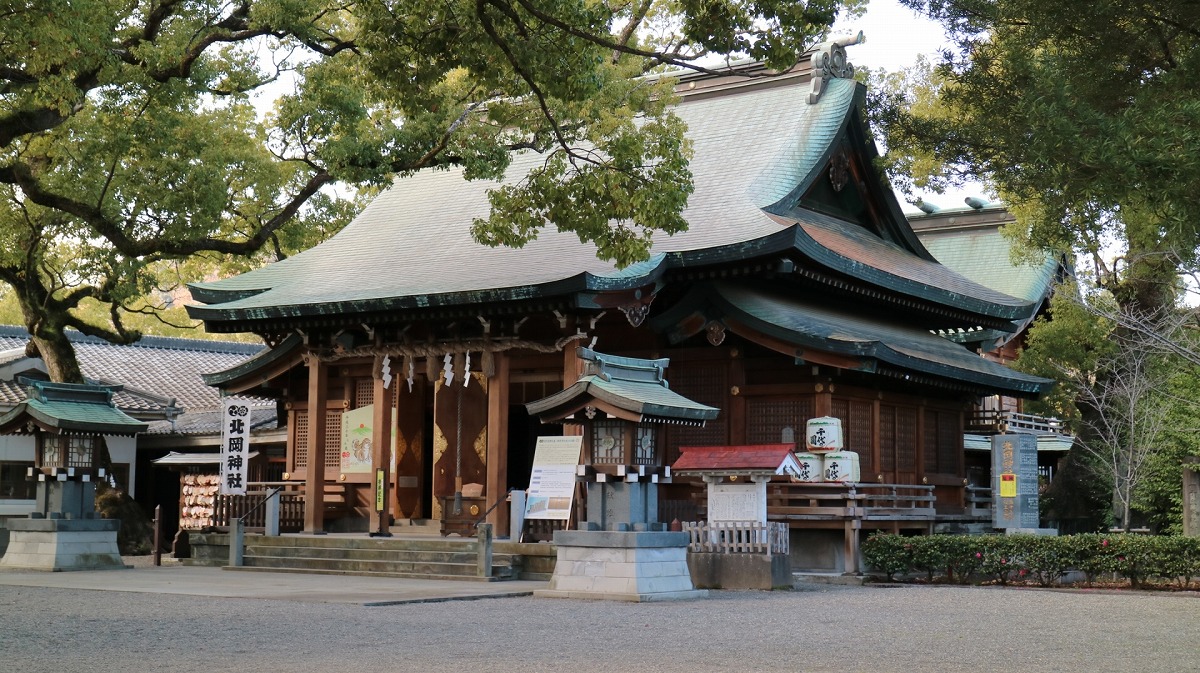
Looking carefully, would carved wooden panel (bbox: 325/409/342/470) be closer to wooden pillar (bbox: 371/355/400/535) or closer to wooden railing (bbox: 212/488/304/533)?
wooden railing (bbox: 212/488/304/533)

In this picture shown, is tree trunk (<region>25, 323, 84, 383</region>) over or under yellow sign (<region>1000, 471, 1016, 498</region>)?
over

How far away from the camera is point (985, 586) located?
1920 centimetres

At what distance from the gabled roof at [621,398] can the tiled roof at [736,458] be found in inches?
46.8

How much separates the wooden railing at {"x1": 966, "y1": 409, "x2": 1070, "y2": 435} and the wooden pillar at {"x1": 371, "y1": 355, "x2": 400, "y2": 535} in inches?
495

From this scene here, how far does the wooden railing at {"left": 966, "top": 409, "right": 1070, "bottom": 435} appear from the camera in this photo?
27.6m

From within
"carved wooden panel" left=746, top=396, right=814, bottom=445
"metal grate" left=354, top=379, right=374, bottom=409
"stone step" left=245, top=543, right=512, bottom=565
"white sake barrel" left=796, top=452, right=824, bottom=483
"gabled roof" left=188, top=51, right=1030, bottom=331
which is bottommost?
"stone step" left=245, top=543, right=512, bottom=565

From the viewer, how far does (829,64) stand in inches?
1002

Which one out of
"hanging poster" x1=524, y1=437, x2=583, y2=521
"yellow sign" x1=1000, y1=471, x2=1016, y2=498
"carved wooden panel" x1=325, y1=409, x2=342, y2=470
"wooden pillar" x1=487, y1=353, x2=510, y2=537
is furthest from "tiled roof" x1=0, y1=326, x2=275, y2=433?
"yellow sign" x1=1000, y1=471, x2=1016, y2=498

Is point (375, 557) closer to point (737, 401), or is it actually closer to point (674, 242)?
point (737, 401)

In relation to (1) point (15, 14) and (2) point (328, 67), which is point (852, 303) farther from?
(1) point (15, 14)

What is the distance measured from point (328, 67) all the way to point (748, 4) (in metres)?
9.93

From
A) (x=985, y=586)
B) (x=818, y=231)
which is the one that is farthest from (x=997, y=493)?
(x=818, y=231)

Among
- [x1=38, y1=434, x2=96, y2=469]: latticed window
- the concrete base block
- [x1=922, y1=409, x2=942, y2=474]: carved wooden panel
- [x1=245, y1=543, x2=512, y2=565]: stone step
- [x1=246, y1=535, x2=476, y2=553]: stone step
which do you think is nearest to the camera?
the concrete base block

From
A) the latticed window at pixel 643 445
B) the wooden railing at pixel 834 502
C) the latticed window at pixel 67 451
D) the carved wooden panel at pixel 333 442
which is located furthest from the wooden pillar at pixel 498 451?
the latticed window at pixel 67 451
